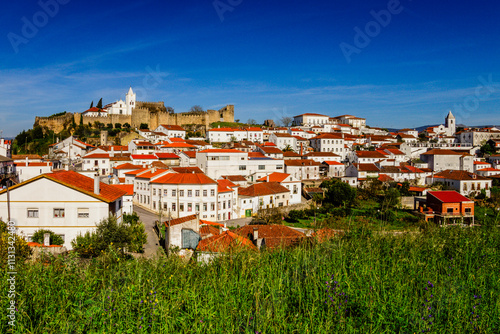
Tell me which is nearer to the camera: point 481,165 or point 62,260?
point 62,260

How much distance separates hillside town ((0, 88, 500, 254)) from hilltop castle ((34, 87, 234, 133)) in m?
0.92

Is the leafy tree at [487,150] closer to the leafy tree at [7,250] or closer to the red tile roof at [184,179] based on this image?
the red tile roof at [184,179]

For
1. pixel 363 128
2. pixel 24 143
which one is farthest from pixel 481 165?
pixel 24 143

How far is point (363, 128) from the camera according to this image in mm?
94250

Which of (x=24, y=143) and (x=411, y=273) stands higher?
(x=24, y=143)

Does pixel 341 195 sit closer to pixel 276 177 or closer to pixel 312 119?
pixel 276 177

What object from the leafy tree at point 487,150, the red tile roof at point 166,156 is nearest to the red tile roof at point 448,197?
the red tile roof at point 166,156

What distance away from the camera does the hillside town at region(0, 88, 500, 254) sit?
15586mm

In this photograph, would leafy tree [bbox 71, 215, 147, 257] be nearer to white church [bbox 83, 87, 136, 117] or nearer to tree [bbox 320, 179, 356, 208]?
tree [bbox 320, 179, 356, 208]

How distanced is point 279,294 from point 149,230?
21.6 meters

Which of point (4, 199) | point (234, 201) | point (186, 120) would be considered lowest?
point (234, 201)

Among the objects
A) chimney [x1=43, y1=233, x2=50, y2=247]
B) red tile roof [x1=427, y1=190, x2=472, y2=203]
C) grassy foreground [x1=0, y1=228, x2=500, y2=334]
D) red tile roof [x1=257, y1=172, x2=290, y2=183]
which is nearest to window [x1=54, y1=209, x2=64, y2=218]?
chimney [x1=43, y1=233, x2=50, y2=247]

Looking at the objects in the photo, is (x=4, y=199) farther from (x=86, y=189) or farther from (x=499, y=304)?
(x=499, y=304)

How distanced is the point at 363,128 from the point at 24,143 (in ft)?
259
